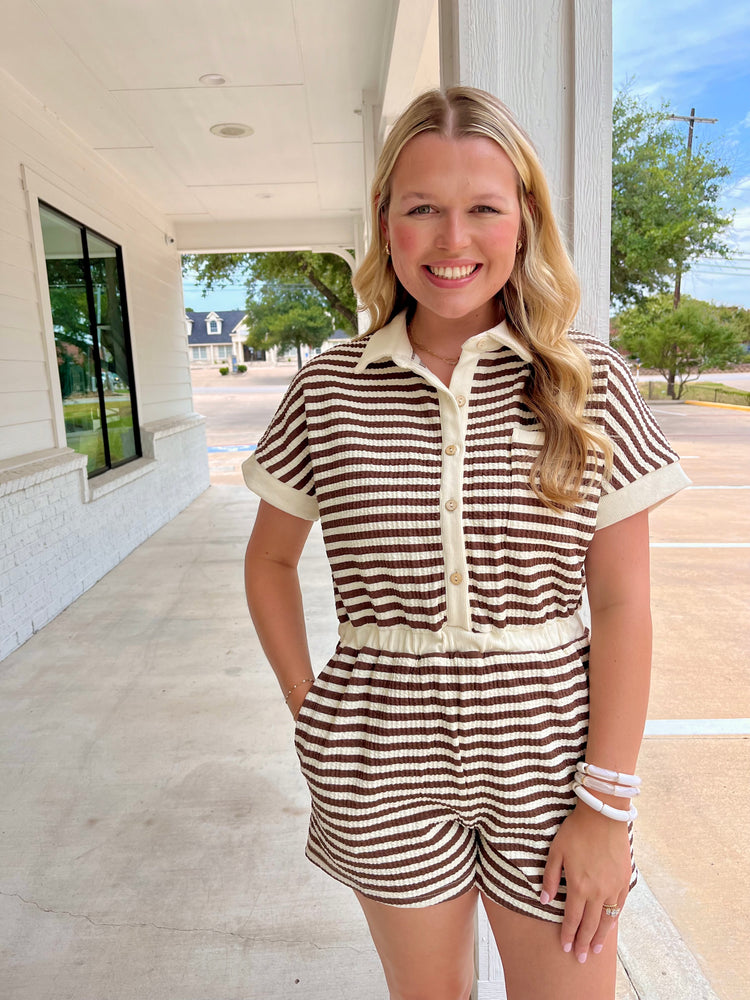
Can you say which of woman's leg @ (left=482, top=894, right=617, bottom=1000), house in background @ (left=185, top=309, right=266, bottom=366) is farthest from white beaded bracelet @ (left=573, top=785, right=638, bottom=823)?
house in background @ (left=185, top=309, right=266, bottom=366)

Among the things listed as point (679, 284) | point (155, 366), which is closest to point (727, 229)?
point (679, 284)

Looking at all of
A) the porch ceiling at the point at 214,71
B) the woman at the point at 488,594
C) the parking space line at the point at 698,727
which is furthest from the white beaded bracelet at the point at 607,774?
the porch ceiling at the point at 214,71

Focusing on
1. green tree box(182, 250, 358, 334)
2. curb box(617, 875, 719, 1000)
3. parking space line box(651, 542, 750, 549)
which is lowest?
parking space line box(651, 542, 750, 549)

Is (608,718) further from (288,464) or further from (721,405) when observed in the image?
(721,405)

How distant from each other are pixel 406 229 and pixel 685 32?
2647mm

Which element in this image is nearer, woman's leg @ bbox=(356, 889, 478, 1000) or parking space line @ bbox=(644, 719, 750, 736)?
woman's leg @ bbox=(356, 889, 478, 1000)

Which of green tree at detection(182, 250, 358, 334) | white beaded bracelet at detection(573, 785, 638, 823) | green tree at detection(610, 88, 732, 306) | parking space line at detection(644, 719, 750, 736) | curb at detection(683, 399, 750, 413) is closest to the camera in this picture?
white beaded bracelet at detection(573, 785, 638, 823)

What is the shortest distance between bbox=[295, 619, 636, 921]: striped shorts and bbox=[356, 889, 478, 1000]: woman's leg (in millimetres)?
30

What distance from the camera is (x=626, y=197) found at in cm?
1103

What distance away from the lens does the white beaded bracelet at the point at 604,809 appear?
34.0 inches

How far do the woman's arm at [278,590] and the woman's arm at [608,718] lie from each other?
16.4 inches

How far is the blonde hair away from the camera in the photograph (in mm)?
875

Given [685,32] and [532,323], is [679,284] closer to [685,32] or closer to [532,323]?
[685,32]

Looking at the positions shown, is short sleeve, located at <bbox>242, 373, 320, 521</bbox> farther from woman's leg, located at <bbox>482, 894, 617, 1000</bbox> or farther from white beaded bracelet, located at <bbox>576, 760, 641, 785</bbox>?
woman's leg, located at <bbox>482, 894, 617, 1000</bbox>
